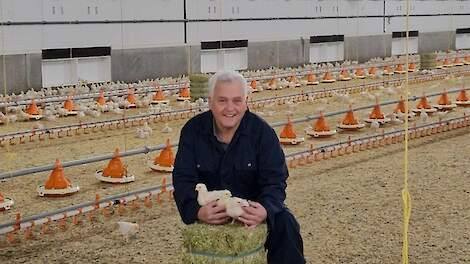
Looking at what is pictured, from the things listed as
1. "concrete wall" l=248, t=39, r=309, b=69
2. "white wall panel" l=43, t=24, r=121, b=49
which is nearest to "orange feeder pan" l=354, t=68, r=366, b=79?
"concrete wall" l=248, t=39, r=309, b=69

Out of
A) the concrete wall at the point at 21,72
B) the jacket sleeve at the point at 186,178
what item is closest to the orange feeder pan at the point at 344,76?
the concrete wall at the point at 21,72

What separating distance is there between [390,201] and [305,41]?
66.5ft

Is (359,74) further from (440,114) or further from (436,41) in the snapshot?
(436,41)

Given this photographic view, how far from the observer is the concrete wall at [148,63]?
21.3 metres

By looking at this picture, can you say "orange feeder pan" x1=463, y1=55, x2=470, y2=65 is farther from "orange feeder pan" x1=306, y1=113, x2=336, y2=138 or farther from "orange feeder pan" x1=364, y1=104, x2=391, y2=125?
"orange feeder pan" x1=306, y1=113, x2=336, y2=138

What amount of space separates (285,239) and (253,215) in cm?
29

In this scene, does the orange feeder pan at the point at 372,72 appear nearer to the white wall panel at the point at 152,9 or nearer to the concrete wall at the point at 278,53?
the concrete wall at the point at 278,53

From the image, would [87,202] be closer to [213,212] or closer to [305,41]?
[213,212]

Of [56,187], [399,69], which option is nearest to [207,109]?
[56,187]

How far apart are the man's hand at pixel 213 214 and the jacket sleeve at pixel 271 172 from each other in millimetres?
234

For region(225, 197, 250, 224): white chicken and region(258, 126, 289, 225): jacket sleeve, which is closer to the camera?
region(225, 197, 250, 224): white chicken

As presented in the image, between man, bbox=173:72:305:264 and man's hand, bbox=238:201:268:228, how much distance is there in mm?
73

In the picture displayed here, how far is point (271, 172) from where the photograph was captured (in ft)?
13.3

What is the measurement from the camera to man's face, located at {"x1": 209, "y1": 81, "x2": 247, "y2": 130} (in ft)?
13.2
